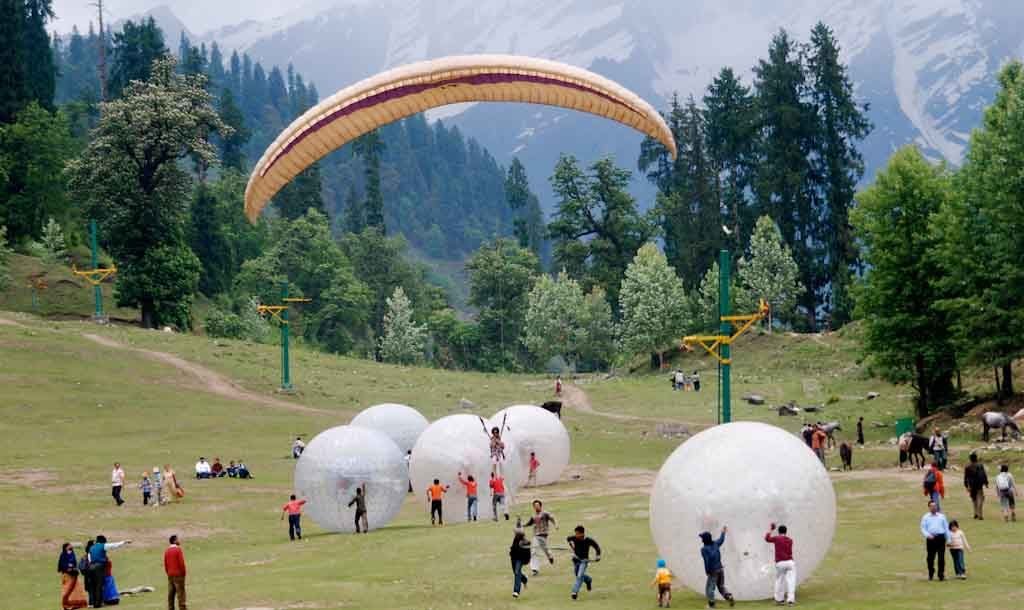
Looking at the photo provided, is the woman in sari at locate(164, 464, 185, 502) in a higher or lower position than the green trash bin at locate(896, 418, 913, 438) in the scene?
lower

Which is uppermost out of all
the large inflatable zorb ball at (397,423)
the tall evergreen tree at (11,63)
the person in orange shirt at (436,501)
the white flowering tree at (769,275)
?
the tall evergreen tree at (11,63)

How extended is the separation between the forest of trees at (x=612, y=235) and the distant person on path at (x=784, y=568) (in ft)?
109

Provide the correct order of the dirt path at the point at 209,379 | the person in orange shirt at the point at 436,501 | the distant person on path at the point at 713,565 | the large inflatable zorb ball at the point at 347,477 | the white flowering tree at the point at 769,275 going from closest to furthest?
the distant person on path at the point at 713,565 → the large inflatable zorb ball at the point at 347,477 → the person in orange shirt at the point at 436,501 → the dirt path at the point at 209,379 → the white flowering tree at the point at 769,275

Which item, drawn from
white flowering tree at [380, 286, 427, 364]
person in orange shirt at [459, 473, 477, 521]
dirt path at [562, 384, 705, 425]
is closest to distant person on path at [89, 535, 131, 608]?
person in orange shirt at [459, 473, 477, 521]

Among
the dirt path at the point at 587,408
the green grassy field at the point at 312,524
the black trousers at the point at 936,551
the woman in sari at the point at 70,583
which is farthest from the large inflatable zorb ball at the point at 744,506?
the dirt path at the point at 587,408

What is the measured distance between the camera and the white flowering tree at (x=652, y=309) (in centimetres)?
9662

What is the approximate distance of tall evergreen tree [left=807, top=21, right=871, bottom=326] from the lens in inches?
4604

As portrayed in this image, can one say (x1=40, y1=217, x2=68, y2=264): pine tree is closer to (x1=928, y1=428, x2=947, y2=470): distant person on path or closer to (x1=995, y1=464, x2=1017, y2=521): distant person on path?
(x1=928, y1=428, x2=947, y2=470): distant person on path

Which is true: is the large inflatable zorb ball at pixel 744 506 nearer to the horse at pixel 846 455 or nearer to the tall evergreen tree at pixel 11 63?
the horse at pixel 846 455

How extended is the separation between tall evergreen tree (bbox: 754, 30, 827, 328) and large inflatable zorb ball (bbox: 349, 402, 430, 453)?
243 feet

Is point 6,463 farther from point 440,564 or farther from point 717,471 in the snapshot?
point 717,471

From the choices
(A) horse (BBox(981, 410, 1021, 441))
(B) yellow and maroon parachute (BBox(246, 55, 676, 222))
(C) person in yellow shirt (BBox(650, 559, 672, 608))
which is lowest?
(C) person in yellow shirt (BBox(650, 559, 672, 608))

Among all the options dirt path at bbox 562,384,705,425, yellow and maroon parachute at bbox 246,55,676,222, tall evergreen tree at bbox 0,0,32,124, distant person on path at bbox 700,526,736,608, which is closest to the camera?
distant person on path at bbox 700,526,736,608

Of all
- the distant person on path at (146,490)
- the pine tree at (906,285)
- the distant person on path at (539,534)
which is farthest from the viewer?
the pine tree at (906,285)
